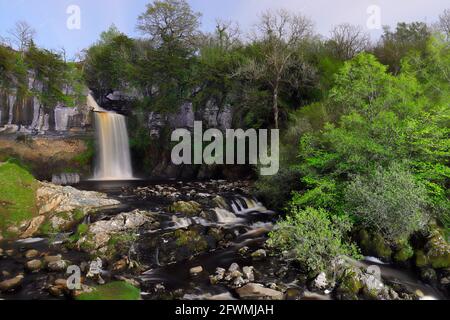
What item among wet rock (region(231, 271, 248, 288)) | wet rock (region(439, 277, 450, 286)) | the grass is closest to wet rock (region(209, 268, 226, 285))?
wet rock (region(231, 271, 248, 288))

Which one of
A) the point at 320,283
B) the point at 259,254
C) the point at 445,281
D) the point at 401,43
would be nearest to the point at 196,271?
the point at 259,254

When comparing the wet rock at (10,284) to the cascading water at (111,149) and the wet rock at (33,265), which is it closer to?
the wet rock at (33,265)

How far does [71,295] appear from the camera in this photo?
30.9 feet

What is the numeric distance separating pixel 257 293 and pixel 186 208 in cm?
842

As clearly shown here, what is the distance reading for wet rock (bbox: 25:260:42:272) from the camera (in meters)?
11.3

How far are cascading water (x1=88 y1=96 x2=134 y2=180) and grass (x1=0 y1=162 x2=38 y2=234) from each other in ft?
40.8

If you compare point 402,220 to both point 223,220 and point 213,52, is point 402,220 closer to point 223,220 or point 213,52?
point 223,220

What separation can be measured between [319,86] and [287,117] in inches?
151

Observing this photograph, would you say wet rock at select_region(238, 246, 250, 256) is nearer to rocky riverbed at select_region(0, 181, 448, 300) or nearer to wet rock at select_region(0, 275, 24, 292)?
rocky riverbed at select_region(0, 181, 448, 300)

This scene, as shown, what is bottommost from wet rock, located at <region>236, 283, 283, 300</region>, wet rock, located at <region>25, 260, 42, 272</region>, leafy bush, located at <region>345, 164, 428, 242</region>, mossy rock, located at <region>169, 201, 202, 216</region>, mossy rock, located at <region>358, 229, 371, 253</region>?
wet rock, located at <region>236, 283, 283, 300</region>

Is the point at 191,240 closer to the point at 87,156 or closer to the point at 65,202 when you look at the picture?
→ the point at 65,202

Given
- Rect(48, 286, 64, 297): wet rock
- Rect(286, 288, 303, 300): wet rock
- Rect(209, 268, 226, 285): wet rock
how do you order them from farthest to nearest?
Rect(209, 268, 226, 285): wet rock < Rect(286, 288, 303, 300): wet rock < Rect(48, 286, 64, 297): wet rock

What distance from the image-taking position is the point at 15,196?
16.8m

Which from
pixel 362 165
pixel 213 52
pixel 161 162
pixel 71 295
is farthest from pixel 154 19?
pixel 71 295
